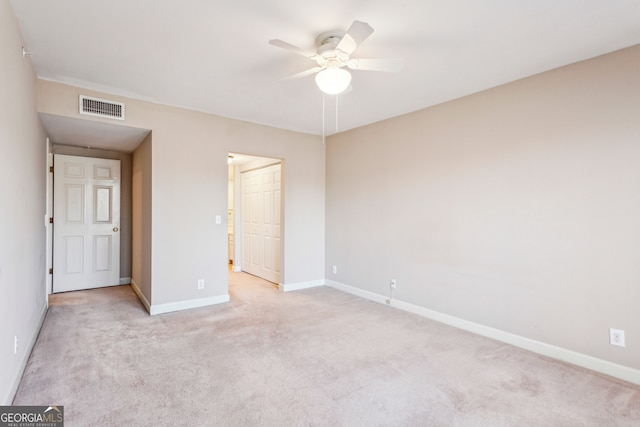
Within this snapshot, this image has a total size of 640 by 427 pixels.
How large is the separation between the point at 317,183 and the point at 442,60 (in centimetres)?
286

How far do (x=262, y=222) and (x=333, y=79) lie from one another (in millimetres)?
3749

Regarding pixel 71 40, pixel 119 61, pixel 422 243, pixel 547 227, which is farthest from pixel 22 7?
pixel 547 227

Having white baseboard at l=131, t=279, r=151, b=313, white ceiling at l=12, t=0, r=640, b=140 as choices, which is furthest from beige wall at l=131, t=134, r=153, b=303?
white ceiling at l=12, t=0, r=640, b=140

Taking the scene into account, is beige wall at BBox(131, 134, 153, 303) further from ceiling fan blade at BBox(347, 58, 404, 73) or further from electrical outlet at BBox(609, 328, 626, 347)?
electrical outlet at BBox(609, 328, 626, 347)

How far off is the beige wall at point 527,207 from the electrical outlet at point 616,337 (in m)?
0.03

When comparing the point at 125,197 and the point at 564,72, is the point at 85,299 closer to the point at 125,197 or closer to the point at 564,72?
the point at 125,197

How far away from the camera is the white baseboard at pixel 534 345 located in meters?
2.39

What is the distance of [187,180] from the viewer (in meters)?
3.89

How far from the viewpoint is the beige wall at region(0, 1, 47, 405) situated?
1.83 meters

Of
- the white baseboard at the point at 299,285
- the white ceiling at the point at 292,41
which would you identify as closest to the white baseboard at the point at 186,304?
the white baseboard at the point at 299,285

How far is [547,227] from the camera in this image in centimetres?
277

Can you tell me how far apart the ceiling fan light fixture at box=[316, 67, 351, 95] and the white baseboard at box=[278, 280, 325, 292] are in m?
3.28

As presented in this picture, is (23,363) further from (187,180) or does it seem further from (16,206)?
(187,180)

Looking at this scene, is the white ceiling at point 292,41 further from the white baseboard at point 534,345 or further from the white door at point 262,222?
the white baseboard at point 534,345
